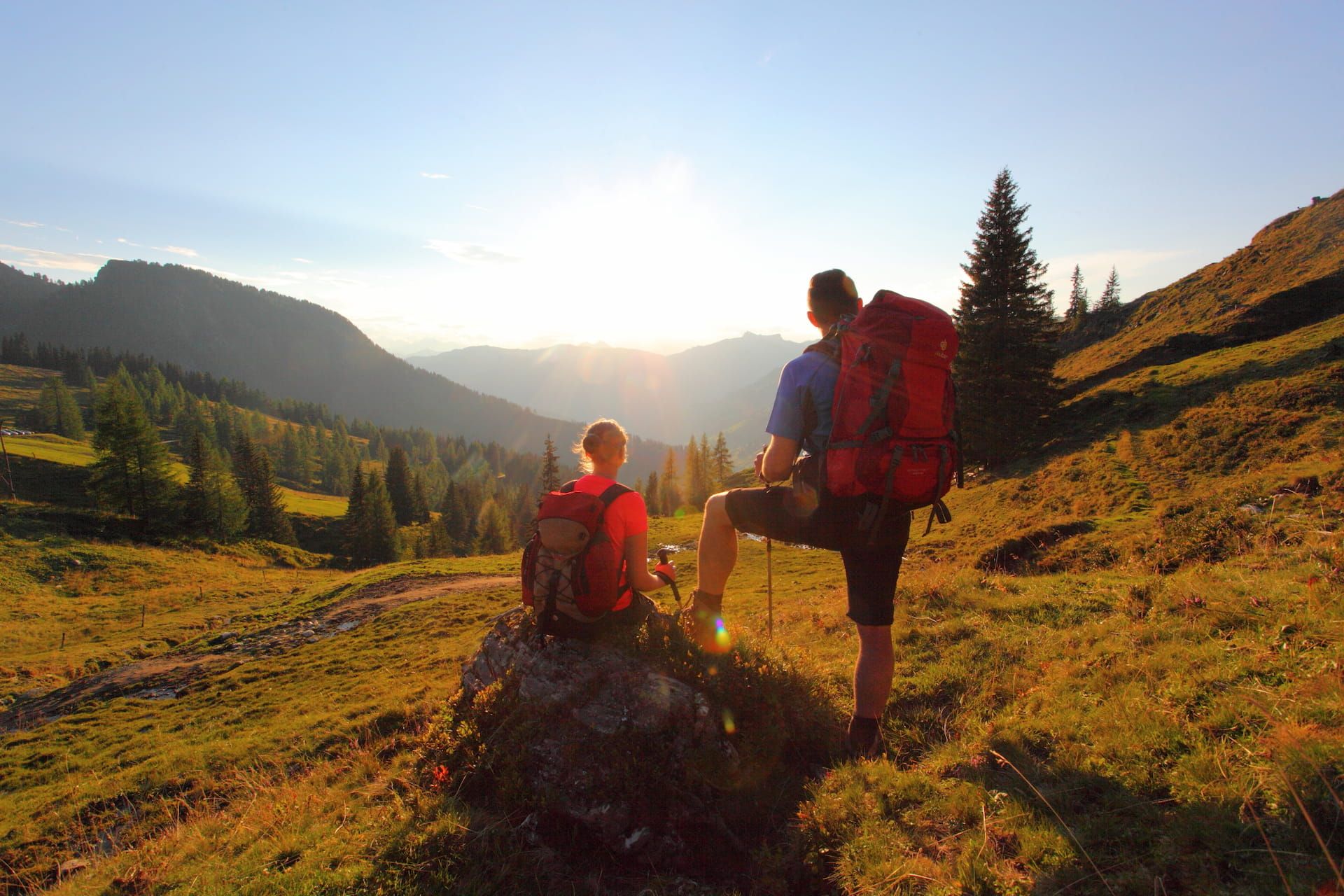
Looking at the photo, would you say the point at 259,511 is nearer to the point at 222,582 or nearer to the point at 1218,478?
the point at 222,582

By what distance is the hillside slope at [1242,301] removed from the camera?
33156mm

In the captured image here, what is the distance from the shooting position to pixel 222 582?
41375mm

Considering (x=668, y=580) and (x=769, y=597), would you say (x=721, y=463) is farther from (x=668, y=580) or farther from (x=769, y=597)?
(x=769, y=597)

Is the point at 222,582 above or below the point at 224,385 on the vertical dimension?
below

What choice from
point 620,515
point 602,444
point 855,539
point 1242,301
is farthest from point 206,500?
point 1242,301

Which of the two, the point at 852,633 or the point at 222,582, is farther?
the point at 222,582

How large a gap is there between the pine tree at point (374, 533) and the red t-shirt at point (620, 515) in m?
66.4

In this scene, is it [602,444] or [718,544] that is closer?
[718,544]

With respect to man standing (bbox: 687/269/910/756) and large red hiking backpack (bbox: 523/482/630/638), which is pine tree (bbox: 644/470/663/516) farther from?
man standing (bbox: 687/269/910/756)

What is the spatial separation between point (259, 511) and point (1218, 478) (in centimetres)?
8413

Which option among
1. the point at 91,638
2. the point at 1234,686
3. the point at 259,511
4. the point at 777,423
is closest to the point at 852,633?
the point at 1234,686

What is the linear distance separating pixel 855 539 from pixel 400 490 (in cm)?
9277

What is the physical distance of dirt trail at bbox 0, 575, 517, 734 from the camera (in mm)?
17500

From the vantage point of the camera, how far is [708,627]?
16.9 ft
